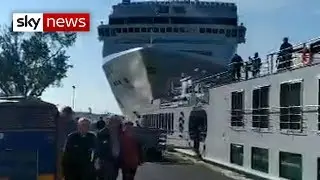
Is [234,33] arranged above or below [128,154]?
Answer: above

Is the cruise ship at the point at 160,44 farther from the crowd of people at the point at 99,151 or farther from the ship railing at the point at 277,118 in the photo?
the crowd of people at the point at 99,151

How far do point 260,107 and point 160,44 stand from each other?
37194mm

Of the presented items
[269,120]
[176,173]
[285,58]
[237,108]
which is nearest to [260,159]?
[269,120]

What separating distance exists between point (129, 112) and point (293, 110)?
44057 mm

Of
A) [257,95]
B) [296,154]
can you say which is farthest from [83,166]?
[257,95]

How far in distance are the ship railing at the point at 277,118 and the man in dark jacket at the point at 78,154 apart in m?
8.20

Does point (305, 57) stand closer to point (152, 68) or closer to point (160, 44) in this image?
point (152, 68)

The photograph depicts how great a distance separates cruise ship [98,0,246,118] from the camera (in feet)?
174

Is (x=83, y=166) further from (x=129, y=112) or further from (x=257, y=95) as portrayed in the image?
(x=129, y=112)

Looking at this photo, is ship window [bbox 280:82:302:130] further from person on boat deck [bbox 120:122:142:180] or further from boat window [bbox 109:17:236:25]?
boat window [bbox 109:17:236:25]

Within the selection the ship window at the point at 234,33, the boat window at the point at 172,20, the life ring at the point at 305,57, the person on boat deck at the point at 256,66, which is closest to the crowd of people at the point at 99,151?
the life ring at the point at 305,57

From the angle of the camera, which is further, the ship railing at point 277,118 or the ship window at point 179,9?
the ship window at point 179,9

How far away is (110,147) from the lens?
11109 millimetres

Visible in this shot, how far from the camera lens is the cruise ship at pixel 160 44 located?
174ft
